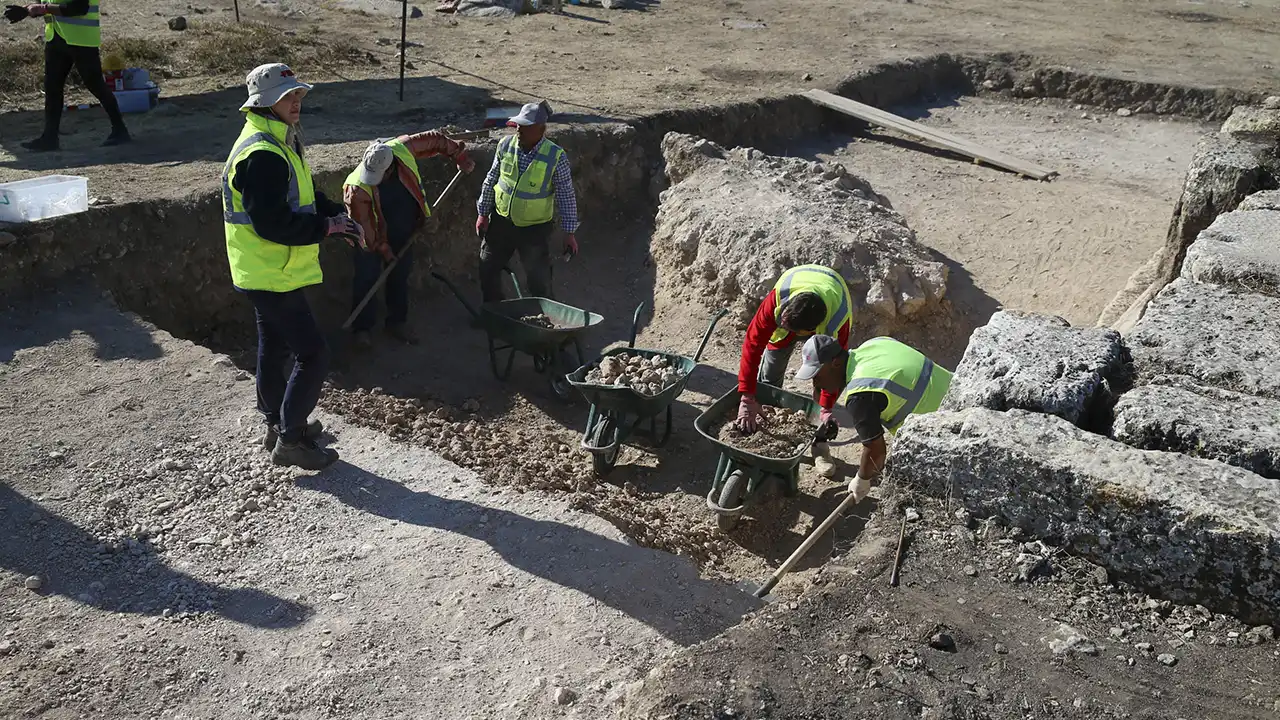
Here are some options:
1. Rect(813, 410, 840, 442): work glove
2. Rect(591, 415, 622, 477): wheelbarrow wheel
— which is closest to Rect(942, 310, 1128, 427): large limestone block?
Rect(813, 410, 840, 442): work glove

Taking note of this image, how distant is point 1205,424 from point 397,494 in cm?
350

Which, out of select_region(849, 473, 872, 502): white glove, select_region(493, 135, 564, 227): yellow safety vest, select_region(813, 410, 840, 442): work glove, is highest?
select_region(493, 135, 564, 227): yellow safety vest

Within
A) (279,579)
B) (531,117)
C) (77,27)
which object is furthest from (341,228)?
(77,27)

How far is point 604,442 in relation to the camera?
20.3 feet

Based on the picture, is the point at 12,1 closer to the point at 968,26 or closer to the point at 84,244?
the point at 84,244

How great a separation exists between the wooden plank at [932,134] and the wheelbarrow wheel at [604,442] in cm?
594

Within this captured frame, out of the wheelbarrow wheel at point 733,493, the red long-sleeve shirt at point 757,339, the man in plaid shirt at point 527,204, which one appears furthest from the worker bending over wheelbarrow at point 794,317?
the man in plaid shirt at point 527,204

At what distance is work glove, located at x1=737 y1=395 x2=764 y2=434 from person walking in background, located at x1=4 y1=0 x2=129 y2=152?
230 inches

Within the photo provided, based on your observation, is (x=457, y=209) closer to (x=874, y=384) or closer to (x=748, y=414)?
(x=748, y=414)

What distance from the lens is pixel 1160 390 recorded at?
13.0ft

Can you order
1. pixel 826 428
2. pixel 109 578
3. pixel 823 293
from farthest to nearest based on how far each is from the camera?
pixel 823 293 < pixel 826 428 < pixel 109 578

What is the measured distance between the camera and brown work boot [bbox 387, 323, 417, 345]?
7.82 meters

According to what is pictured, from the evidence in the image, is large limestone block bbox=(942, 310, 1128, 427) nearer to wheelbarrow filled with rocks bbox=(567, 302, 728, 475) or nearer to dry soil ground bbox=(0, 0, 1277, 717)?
dry soil ground bbox=(0, 0, 1277, 717)

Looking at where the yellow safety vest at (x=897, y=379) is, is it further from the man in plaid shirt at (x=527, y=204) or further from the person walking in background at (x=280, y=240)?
the man in plaid shirt at (x=527, y=204)
